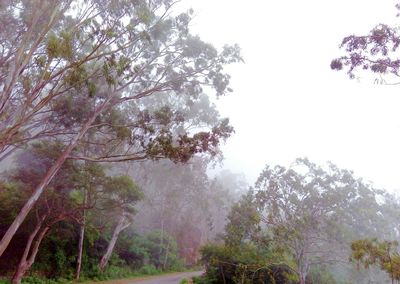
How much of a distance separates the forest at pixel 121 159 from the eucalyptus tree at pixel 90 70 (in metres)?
0.05

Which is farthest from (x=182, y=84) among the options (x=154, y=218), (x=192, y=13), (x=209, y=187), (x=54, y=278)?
(x=154, y=218)

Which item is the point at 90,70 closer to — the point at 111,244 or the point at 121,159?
the point at 121,159

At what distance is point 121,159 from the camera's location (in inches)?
436

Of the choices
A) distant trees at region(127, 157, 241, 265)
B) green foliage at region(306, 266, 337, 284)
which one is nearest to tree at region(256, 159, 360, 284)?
green foliage at region(306, 266, 337, 284)

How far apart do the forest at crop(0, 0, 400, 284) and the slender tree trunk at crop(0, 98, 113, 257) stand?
0.06 meters

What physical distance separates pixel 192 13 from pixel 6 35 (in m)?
6.78

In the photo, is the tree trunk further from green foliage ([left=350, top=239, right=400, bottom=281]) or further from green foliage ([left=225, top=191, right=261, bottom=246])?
green foliage ([left=350, top=239, right=400, bottom=281])

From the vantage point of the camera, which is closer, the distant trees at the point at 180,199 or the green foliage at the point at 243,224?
the green foliage at the point at 243,224

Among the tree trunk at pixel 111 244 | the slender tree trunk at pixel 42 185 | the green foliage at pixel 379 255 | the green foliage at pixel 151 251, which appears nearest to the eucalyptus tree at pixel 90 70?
the slender tree trunk at pixel 42 185

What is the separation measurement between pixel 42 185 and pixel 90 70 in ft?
15.4

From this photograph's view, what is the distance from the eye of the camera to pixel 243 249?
17.6m

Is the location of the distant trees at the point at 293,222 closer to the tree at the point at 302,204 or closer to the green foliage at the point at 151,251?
the tree at the point at 302,204

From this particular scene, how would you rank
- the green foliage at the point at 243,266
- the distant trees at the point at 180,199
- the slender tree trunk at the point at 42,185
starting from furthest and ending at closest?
the distant trees at the point at 180,199 → the green foliage at the point at 243,266 → the slender tree trunk at the point at 42,185

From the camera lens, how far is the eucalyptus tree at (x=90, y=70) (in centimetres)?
882
